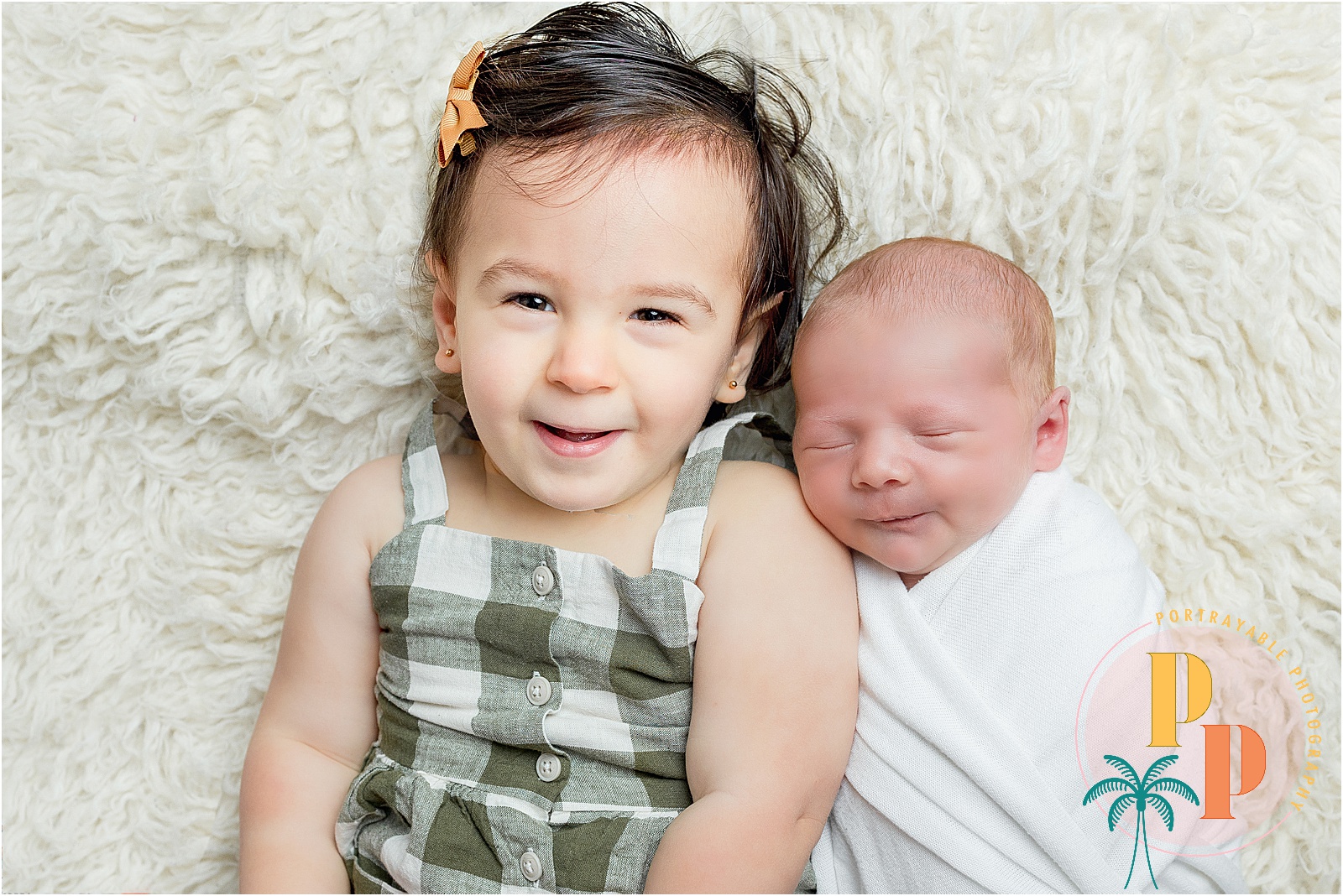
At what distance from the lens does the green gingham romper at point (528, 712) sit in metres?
1.04

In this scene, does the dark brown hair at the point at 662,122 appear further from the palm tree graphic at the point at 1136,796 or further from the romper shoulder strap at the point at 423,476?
the palm tree graphic at the point at 1136,796

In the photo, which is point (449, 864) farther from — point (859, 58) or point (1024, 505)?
point (859, 58)

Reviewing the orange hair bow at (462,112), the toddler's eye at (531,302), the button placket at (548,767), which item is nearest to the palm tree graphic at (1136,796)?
the button placket at (548,767)

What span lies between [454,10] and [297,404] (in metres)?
0.47

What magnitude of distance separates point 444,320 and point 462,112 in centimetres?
21

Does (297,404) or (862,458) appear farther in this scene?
(297,404)

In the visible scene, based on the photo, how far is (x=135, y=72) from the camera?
1.20m

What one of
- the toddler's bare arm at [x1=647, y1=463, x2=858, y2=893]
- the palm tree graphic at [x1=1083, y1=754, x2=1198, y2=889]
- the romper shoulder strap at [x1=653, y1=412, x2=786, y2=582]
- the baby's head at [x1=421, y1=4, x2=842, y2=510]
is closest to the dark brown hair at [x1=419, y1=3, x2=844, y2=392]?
the baby's head at [x1=421, y1=4, x2=842, y2=510]

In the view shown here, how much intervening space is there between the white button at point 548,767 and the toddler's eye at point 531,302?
1.42 feet

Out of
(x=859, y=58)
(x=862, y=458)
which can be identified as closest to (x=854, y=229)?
(x=859, y=58)

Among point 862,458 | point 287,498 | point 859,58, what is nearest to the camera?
point 862,458

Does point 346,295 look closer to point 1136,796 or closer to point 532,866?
point 532,866

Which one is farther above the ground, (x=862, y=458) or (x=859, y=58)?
(x=859, y=58)
